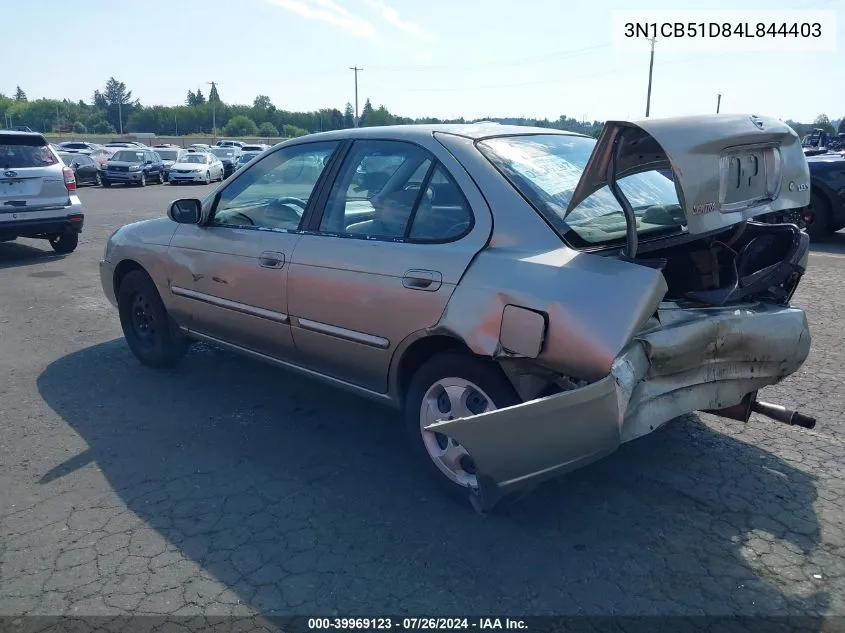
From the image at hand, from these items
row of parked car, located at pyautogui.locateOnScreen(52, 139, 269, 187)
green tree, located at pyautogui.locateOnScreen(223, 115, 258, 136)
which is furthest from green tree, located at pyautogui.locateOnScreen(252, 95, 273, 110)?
row of parked car, located at pyautogui.locateOnScreen(52, 139, 269, 187)

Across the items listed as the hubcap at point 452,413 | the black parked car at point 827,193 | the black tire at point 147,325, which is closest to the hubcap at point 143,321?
the black tire at point 147,325

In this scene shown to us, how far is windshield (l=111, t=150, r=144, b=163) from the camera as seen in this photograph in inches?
1119

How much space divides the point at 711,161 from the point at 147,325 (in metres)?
4.16

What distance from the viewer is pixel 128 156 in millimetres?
28562

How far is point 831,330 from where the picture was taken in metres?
6.33

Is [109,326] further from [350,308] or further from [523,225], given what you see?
[523,225]

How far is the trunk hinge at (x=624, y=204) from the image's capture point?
10.0 ft

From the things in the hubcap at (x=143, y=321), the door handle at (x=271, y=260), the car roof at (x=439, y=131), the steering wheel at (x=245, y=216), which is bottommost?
the hubcap at (x=143, y=321)

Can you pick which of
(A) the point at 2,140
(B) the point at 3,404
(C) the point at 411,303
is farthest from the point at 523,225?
(A) the point at 2,140

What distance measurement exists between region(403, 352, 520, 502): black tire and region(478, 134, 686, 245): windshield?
2.32 ft

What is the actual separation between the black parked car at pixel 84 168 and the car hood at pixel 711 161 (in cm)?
2890

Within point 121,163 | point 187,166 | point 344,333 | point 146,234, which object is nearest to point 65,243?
point 146,234

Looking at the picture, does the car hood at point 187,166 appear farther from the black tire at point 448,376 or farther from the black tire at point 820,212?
the black tire at point 448,376

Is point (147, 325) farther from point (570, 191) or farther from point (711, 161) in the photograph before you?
point (711, 161)
